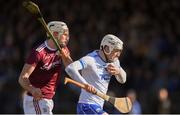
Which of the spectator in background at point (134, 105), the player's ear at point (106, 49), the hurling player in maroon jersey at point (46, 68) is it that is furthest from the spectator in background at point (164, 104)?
the player's ear at point (106, 49)

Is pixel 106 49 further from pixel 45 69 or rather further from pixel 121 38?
pixel 121 38

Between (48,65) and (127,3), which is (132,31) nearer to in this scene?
(127,3)

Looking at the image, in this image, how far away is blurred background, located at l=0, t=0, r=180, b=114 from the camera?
56.7 feet

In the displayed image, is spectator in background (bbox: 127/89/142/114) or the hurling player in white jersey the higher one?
the hurling player in white jersey

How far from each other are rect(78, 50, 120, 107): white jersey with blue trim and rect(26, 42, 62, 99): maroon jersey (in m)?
0.44

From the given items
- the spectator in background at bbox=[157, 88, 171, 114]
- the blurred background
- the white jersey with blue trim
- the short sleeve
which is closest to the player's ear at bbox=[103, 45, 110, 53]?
the white jersey with blue trim

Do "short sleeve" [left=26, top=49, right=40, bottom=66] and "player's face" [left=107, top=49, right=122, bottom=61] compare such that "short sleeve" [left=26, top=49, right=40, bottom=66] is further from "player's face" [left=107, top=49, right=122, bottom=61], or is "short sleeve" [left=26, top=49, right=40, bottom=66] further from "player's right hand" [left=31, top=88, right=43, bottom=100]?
"player's face" [left=107, top=49, right=122, bottom=61]

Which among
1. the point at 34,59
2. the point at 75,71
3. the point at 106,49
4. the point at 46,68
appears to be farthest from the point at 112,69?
the point at 34,59

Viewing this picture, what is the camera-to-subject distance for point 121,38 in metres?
18.2

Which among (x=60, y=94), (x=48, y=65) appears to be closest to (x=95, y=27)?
(x=60, y=94)

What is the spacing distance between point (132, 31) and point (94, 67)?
7483 millimetres

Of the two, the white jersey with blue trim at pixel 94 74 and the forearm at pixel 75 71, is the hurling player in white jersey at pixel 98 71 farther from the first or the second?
the forearm at pixel 75 71

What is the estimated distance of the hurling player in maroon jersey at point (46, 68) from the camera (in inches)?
441

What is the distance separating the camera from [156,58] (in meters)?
17.9
